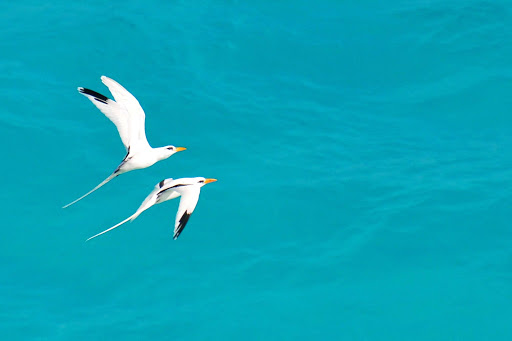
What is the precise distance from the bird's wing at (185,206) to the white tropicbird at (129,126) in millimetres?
799

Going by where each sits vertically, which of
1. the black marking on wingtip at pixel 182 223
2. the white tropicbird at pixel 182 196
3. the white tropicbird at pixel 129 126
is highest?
the white tropicbird at pixel 129 126

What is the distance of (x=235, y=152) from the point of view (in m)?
19.4

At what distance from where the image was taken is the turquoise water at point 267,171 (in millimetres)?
16359

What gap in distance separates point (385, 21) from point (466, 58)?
2225mm

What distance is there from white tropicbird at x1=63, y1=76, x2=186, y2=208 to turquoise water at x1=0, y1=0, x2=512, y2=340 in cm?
294

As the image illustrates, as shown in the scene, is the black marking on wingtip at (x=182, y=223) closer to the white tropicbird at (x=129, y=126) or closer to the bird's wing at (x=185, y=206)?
the bird's wing at (x=185, y=206)

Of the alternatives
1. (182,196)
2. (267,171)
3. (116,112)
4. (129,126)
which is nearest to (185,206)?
(182,196)

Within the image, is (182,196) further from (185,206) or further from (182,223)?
(182,223)

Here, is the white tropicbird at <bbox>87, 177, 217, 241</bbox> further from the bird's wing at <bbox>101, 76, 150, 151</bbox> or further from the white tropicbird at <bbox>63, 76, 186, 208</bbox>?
the bird's wing at <bbox>101, 76, 150, 151</bbox>

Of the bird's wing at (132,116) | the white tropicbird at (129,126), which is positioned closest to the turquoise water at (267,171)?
the white tropicbird at (129,126)

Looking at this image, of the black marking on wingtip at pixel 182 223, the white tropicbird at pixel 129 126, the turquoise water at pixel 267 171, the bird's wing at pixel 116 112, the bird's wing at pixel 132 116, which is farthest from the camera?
the turquoise water at pixel 267 171

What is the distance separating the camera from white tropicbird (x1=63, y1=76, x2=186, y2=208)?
48.1 ft

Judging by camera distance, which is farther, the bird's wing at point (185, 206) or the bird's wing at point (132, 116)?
the bird's wing at point (132, 116)

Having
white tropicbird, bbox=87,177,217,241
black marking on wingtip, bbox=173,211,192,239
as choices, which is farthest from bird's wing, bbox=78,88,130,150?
black marking on wingtip, bbox=173,211,192,239
